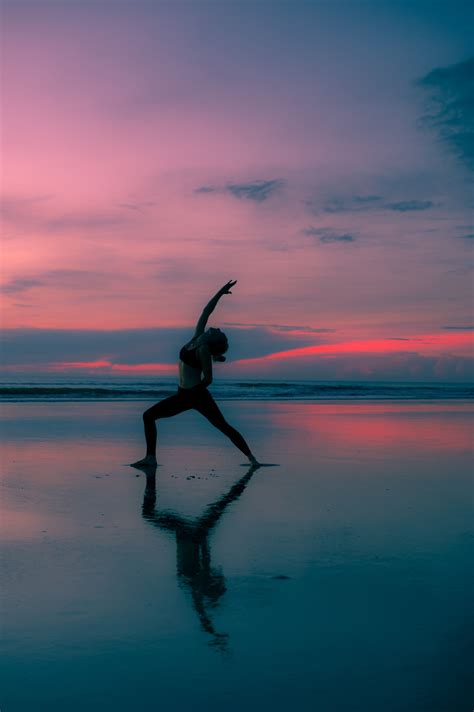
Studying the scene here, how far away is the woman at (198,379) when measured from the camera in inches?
316

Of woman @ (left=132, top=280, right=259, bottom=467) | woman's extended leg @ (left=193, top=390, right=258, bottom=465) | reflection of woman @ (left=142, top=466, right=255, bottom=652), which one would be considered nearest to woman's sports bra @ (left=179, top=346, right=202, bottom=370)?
woman @ (left=132, top=280, right=259, bottom=467)

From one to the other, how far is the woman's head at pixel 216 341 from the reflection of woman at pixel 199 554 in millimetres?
1838

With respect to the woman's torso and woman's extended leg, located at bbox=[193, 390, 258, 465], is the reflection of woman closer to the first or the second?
woman's extended leg, located at bbox=[193, 390, 258, 465]

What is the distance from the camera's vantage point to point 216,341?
799 centimetres

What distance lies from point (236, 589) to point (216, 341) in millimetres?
4616

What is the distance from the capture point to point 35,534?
4.79m

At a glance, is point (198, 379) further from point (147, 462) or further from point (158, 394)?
point (158, 394)

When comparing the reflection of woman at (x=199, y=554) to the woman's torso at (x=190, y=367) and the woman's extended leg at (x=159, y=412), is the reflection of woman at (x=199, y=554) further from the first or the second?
the woman's torso at (x=190, y=367)

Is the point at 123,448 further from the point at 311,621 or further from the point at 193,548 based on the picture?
the point at 311,621

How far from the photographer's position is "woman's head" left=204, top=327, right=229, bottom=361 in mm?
7996

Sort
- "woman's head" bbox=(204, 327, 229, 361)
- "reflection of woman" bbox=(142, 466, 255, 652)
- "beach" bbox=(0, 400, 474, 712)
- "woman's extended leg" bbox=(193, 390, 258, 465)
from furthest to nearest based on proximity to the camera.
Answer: "woman's extended leg" bbox=(193, 390, 258, 465)
"woman's head" bbox=(204, 327, 229, 361)
"reflection of woman" bbox=(142, 466, 255, 652)
"beach" bbox=(0, 400, 474, 712)

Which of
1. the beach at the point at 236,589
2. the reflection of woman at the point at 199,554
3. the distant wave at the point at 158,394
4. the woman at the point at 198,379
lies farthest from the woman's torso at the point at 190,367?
the distant wave at the point at 158,394

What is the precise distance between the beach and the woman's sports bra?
126 cm

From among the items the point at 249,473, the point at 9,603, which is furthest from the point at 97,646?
the point at 249,473
